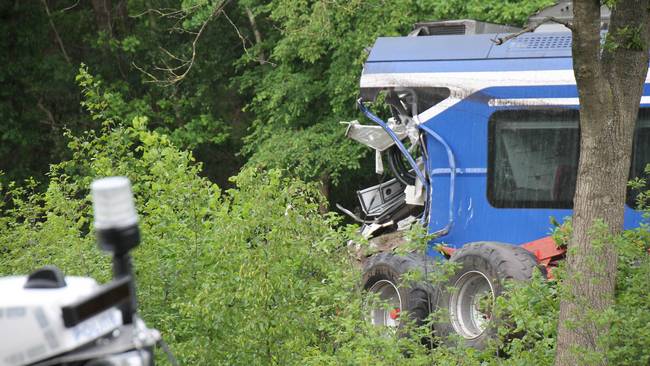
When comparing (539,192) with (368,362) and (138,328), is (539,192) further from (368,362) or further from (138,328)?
(138,328)

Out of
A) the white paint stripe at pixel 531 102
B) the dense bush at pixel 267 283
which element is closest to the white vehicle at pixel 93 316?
the dense bush at pixel 267 283

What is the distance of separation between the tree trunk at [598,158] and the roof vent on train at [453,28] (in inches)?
222

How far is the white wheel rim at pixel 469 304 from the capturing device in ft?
32.1

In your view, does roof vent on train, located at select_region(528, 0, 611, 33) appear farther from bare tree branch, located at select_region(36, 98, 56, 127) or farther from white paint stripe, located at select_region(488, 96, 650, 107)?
bare tree branch, located at select_region(36, 98, 56, 127)

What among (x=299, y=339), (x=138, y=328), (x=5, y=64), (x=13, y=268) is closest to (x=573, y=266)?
(x=299, y=339)

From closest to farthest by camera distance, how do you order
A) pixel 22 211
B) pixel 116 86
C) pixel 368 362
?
pixel 368 362
pixel 22 211
pixel 116 86

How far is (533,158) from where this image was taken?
11.9 meters

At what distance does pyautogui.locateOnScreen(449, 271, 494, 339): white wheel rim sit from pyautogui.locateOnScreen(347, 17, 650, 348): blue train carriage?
0.78 m

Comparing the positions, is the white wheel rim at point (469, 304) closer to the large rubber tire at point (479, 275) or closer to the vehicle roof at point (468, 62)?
the large rubber tire at point (479, 275)

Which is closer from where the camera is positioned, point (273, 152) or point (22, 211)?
point (22, 211)

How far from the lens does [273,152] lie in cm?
1847

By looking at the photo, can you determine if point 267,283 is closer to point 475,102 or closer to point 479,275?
point 479,275

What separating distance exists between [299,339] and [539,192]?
4.59m

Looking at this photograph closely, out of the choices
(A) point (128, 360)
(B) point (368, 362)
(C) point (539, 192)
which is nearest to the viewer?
(A) point (128, 360)
